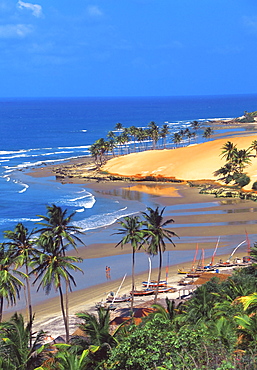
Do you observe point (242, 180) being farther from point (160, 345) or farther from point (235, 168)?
point (160, 345)

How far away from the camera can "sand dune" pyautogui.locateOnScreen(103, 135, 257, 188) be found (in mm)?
92688

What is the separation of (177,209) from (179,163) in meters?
31.5

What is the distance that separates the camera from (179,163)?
99.3 meters

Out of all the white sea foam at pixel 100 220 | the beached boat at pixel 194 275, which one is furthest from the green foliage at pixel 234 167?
the beached boat at pixel 194 275

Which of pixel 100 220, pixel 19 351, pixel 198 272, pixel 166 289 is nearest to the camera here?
pixel 19 351

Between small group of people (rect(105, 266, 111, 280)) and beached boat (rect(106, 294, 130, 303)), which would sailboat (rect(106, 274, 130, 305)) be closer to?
beached boat (rect(106, 294, 130, 303))

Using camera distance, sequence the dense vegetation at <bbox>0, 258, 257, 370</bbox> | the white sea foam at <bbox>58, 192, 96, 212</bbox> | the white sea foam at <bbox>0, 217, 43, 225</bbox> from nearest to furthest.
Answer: the dense vegetation at <bbox>0, 258, 257, 370</bbox>
the white sea foam at <bbox>0, 217, 43, 225</bbox>
the white sea foam at <bbox>58, 192, 96, 212</bbox>

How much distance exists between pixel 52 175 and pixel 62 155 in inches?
1190

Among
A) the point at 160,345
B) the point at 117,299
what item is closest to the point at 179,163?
the point at 117,299

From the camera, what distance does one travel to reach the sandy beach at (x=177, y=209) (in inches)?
1581

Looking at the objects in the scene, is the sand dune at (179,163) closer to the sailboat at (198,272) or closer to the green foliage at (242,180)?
the green foliage at (242,180)

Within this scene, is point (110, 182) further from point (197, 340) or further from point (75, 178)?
point (197, 340)

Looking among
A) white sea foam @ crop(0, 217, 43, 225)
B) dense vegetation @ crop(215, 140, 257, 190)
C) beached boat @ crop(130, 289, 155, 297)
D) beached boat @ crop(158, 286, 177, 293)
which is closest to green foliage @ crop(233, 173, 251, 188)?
dense vegetation @ crop(215, 140, 257, 190)

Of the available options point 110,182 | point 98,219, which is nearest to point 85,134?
point 110,182
